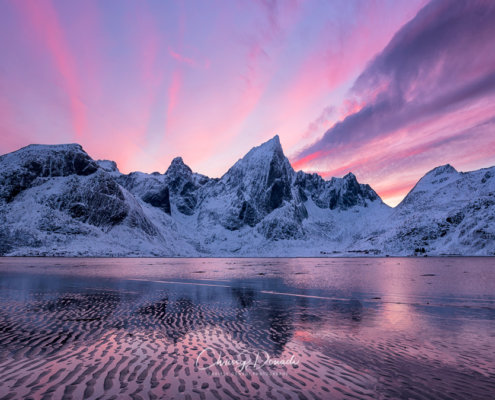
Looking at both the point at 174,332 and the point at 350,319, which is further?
the point at 350,319

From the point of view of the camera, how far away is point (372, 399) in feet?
24.7

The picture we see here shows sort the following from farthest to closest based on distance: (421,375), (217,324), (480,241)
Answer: (480,241), (217,324), (421,375)

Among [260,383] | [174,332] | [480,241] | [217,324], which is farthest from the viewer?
[480,241]

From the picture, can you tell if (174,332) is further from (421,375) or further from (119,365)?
(421,375)

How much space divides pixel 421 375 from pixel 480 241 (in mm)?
233786

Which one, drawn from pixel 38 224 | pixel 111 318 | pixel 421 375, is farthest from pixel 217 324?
pixel 38 224

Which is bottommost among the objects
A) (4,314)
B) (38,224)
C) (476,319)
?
(476,319)

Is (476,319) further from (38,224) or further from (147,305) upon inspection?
(38,224)

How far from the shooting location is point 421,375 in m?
9.23

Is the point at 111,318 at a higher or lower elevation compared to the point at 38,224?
lower

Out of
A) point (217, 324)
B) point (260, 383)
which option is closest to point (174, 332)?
point (217, 324)

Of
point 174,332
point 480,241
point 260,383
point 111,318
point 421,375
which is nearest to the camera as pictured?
point 260,383

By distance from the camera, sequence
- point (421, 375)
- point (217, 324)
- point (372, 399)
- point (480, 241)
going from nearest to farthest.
A: point (372, 399) → point (421, 375) → point (217, 324) → point (480, 241)

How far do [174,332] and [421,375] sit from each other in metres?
10.4
